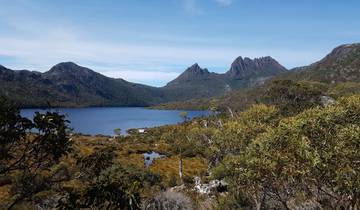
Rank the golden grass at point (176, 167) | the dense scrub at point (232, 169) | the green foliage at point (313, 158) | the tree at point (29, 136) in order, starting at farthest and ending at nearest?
the golden grass at point (176, 167), the green foliage at point (313, 158), the dense scrub at point (232, 169), the tree at point (29, 136)

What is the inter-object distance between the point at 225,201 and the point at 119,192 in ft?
111

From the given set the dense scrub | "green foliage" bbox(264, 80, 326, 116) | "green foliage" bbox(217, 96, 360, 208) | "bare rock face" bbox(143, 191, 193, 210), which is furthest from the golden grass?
"green foliage" bbox(264, 80, 326, 116)

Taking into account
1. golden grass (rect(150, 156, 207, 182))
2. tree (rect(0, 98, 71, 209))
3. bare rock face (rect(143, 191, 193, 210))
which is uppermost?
tree (rect(0, 98, 71, 209))

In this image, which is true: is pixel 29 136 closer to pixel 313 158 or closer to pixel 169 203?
pixel 313 158

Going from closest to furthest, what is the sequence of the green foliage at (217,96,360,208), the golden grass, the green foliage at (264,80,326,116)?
the green foliage at (217,96,360,208)
the golden grass
the green foliage at (264,80,326,116)

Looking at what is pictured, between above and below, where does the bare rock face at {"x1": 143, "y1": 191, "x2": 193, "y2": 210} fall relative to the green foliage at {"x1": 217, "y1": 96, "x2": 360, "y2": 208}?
below

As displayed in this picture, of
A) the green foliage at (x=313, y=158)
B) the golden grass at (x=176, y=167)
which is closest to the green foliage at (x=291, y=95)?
the golden grass at (x=176, y=167)

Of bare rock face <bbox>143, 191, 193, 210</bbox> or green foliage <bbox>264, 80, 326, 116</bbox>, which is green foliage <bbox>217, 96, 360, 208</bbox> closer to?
bare rock face <bbox>143, 191, 193, 210</bbox>

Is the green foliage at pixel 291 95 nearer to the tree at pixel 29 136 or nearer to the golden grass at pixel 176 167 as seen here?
the golden grass at pixel 176 167

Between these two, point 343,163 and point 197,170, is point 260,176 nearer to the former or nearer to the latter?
point 343,163

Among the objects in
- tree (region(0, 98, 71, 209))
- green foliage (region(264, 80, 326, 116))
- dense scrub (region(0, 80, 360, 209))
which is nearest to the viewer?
tree (region(0, 98, 71, 209))

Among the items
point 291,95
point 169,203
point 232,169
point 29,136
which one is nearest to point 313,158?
point 232,169

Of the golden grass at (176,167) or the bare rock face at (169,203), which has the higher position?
the bare rock face at (169,203)

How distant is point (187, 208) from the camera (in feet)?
131
